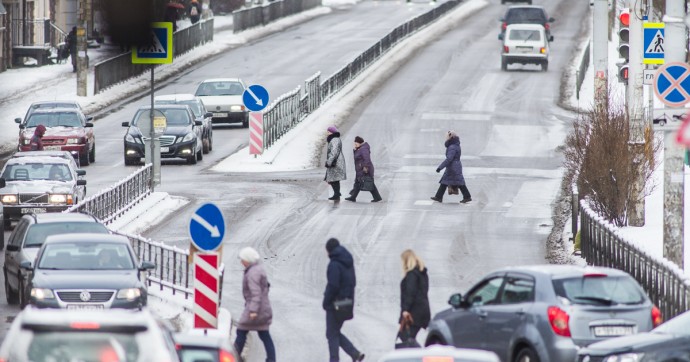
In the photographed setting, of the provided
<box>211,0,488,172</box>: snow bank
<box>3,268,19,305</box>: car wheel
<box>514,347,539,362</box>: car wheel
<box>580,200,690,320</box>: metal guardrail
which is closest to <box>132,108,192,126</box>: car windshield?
<box>211,0,488,172</box>: snow bank

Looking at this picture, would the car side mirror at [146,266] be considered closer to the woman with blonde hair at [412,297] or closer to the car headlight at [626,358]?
the woman with blonde hair at [412,297]

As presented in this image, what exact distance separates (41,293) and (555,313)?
7974mm

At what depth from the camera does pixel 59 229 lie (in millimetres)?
24453

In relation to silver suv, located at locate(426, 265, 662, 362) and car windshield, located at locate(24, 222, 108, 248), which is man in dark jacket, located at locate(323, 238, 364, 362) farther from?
car windshield, located at locate(24, 222, 108, 248)

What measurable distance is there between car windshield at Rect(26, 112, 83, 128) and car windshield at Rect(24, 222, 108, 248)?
1891 cm

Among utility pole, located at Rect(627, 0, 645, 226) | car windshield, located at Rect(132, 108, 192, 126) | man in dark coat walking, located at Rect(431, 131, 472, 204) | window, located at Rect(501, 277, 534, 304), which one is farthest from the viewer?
car windshield, located at Rect(132, 108, 192, 126)

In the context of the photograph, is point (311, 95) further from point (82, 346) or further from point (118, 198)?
point (82, 346)

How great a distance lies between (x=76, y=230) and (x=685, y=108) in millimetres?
9812

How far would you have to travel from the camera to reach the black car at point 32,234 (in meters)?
23.3

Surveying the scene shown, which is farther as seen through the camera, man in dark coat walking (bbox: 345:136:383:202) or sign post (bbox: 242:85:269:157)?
sign post (bbox: 242:85:269:157)

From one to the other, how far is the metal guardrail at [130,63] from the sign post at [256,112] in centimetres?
951

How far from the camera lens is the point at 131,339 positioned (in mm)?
10836

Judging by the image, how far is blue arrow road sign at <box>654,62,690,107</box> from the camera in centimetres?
2038

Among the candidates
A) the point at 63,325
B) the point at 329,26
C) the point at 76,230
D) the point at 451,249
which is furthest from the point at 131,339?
the point at 329,26
